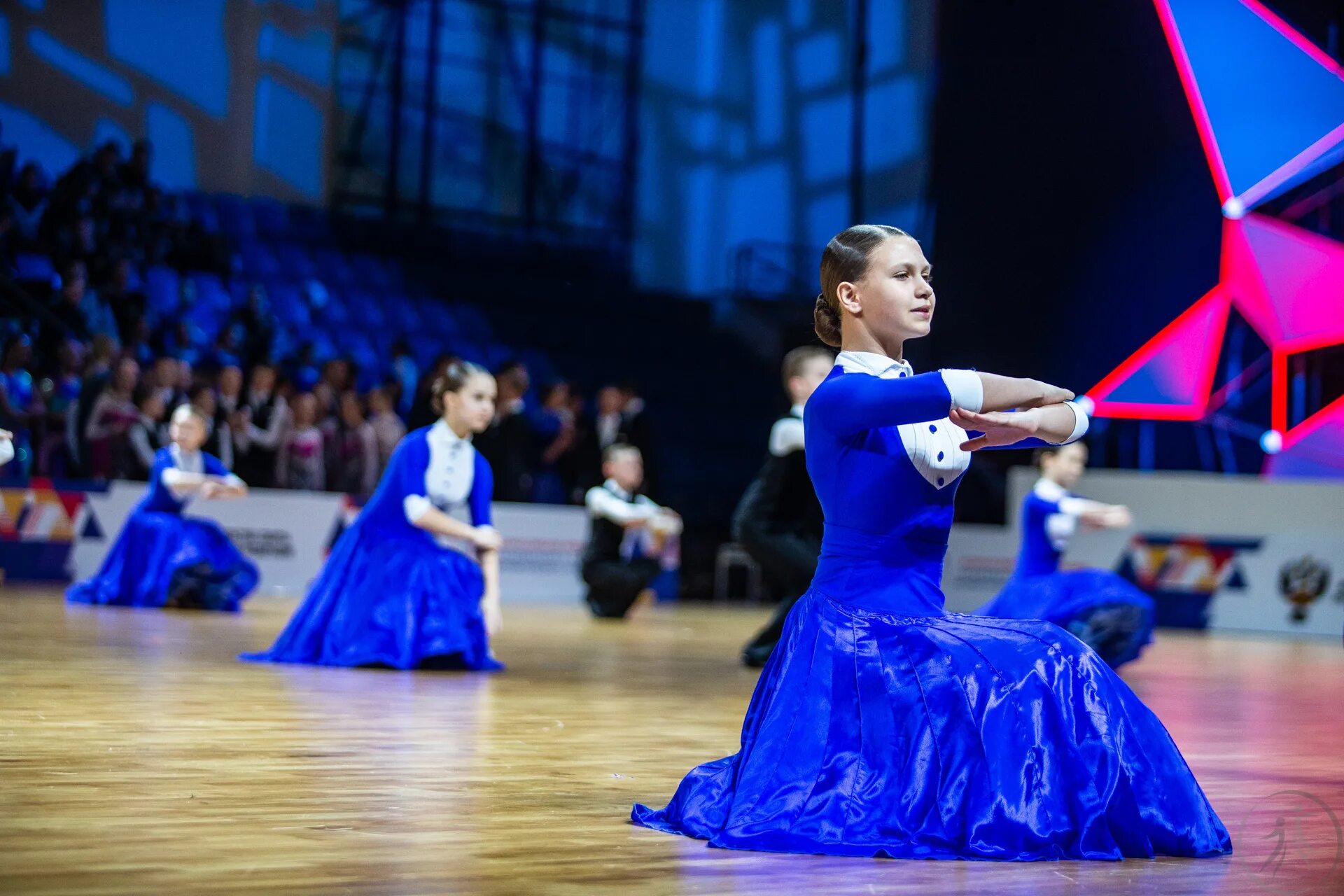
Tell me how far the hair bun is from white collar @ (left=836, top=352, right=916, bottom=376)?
9 cm

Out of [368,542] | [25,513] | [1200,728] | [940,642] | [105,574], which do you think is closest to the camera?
[940,642]

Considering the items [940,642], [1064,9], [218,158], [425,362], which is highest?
[1064,9]

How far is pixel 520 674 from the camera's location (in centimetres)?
680

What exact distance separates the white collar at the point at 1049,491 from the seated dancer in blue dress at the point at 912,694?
5.38 m

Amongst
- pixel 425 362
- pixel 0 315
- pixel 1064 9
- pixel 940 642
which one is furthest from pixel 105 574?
pixel 1064 9

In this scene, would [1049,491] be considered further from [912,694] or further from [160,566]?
[160,566]

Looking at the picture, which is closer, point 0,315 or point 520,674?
point 520,674

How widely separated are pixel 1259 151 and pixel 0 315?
38.4ft

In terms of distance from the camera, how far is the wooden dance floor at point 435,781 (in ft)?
8.11

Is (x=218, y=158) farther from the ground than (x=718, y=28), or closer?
closer

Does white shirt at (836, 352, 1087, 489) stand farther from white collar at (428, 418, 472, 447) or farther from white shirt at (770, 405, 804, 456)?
white shirt at (770, 405, 804, 456)

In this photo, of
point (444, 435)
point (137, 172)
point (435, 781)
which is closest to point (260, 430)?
point (137, 172)

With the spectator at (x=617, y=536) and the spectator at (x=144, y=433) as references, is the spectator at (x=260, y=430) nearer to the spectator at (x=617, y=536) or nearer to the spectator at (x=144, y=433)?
the spectator at (x=144, y=433)

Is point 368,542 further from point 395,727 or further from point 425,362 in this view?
point 425,362
